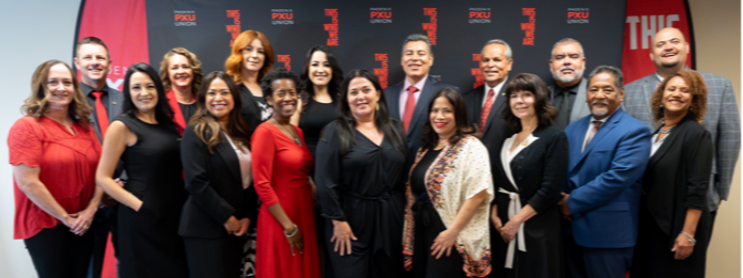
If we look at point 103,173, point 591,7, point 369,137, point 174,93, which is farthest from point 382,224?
point 591,7

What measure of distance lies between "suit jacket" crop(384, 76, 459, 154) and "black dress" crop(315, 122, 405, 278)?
701 mm

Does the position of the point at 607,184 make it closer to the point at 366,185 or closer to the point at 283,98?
Result: the point at 366,185

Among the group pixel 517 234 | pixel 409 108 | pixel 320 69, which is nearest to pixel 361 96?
pixel 320 69

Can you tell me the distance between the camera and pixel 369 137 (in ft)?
8.48

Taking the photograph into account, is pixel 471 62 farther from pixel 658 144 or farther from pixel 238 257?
pixel 238 257

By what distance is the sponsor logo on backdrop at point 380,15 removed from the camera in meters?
4.11

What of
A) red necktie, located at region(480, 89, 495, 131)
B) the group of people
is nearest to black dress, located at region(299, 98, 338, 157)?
the group of people

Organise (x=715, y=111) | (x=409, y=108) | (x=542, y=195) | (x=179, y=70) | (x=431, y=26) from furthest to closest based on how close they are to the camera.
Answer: (x=431, y=26)
(x=409, y=108)
(x=179, y=70)
(x=715, y=111)
(x=542, y=195)

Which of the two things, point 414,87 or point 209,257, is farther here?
point 414,87

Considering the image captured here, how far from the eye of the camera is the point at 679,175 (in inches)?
102

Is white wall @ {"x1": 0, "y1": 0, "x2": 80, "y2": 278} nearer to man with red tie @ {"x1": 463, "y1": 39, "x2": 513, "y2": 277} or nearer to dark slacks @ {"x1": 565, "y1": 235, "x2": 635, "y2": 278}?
man with red tie @ {"x1": 463, "y1": 39, "x2": 513, "y2": 277}

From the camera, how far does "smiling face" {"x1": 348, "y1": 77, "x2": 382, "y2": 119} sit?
2.58 meters

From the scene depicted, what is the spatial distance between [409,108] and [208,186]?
1.80 m

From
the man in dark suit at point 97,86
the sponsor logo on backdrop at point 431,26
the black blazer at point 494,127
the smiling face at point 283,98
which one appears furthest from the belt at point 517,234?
the man in dark suit at point 97,86
